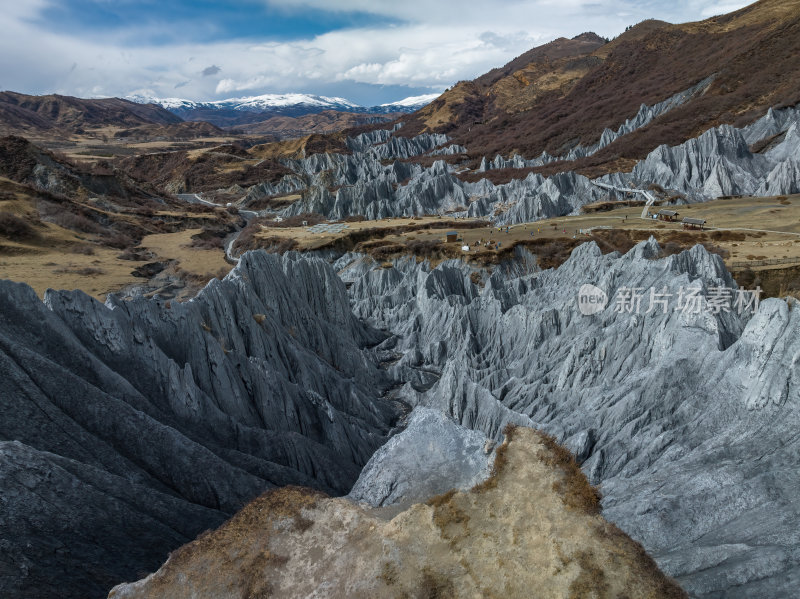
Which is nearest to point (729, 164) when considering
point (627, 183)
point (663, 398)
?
point (627, 183)

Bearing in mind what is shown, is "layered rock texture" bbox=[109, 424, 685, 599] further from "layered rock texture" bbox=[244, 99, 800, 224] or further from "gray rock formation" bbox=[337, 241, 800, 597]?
"layered rock texture" bbox=[244, 99, 800, 224]

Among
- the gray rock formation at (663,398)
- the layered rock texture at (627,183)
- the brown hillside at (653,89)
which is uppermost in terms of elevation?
the brown hillside at (653,89)

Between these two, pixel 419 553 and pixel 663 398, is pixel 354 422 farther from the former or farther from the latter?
pixel 419 553

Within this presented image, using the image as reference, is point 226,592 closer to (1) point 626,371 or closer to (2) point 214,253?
(1) point 626,371

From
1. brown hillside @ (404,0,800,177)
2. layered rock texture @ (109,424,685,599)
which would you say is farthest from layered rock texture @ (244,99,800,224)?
layered rock texture @ (109,424,685,599)

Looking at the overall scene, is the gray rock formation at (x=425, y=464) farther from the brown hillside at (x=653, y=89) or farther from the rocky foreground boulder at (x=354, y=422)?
the brown hillside at (x=653, y=89)

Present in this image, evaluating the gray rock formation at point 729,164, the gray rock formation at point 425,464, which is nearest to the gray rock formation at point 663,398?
the gray rock formation at point 425,464
